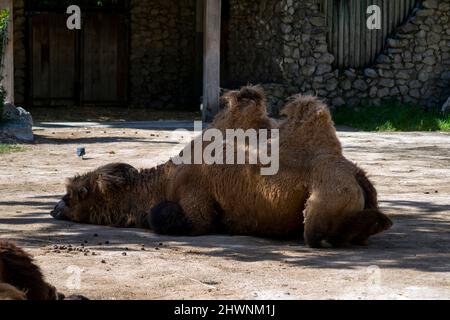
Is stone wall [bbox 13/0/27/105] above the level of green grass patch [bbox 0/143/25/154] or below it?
above

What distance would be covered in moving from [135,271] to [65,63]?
2030 centimetres

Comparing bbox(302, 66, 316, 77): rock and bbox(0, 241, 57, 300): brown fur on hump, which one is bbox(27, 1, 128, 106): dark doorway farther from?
bbox(0, 241, 57, 300): brown fur on hump

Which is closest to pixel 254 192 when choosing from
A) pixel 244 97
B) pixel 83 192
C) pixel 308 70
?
pixel 244 97

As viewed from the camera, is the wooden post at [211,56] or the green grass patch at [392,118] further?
the wooden post at [211,56]

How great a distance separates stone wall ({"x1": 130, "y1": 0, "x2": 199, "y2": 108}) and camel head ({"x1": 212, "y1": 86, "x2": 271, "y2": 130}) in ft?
60.8

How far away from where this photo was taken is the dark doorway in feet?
86.6

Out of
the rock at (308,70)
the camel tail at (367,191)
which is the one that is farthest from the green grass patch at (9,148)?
the rock at (308,70)

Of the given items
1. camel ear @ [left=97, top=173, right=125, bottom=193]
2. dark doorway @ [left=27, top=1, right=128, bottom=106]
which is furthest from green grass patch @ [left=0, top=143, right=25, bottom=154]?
dark doorway @ [left=27, top=1, right=128, bottom=106]

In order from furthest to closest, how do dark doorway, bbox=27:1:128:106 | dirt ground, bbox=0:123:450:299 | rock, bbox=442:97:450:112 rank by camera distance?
dark doorway, bbox=27:1:128:106 → rock, bbox=442:97:450:112 → dirt ground, bbox=0:123:450:299

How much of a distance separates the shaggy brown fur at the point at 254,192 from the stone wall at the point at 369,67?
47.5 ft

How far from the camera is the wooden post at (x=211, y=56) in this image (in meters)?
21.6

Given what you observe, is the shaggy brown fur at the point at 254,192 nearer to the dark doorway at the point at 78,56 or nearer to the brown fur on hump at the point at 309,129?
the brown fur on hump at the point at 309,129
